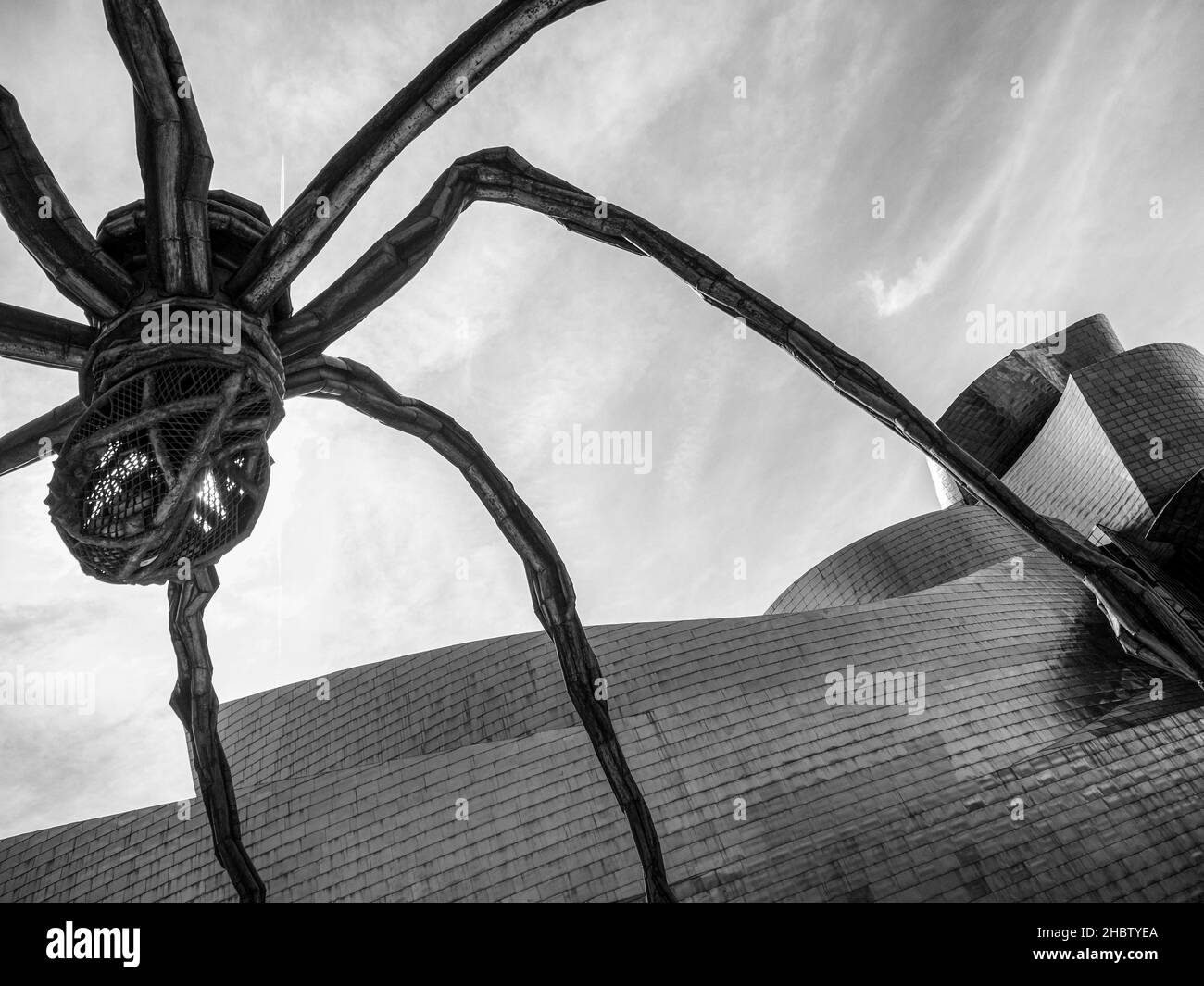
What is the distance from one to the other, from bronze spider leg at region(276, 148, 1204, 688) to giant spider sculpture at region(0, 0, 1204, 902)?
1cm

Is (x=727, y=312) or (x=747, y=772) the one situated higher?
(x=727, y=312)

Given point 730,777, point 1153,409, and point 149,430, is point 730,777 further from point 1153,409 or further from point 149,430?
point 1153,409

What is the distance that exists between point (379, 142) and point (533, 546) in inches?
98.6

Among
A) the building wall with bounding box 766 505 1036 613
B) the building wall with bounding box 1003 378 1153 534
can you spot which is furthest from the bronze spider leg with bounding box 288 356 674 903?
the building wall with bounding box 766 505 1036 613

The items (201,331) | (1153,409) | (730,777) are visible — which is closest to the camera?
(201,331)

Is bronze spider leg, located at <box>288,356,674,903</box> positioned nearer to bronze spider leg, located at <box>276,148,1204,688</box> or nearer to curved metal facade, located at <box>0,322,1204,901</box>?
bronze spider leg, located at <box>276,148,1204,688</box>

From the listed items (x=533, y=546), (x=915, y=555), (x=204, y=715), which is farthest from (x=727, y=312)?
(x=915, y=555)

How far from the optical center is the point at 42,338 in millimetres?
3648

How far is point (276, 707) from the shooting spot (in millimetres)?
22766

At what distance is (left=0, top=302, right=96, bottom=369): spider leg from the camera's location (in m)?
3.59

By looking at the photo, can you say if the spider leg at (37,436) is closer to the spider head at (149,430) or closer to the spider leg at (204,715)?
the spider head at (149,430)
